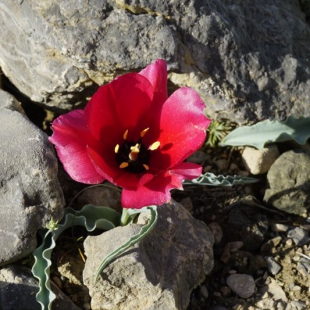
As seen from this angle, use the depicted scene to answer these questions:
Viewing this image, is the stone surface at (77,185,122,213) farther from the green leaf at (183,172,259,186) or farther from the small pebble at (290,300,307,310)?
the small pebble at (290,300,307,310)

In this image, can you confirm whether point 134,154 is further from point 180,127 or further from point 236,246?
point 236,246

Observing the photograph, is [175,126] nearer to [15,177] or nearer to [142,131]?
[142,131]

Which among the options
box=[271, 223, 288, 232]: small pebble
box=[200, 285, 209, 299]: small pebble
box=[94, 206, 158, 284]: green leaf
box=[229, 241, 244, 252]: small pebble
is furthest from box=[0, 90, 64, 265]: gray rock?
box=[271, 223, 288, 232]: small pebble

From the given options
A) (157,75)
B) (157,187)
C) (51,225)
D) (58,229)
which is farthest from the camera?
(58,229)

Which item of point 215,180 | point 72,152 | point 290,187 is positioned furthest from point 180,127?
point 290,187

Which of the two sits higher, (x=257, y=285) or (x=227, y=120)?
(x=227, y=120)

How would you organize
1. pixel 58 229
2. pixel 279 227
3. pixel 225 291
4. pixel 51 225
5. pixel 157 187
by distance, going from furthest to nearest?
pixel 279 227 < pixel 225 291 < pixel 58 229 < pixel 51 225 < pixel 157 187

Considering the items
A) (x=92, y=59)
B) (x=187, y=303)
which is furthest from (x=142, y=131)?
(x=187, y=303)
